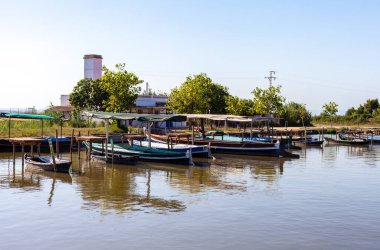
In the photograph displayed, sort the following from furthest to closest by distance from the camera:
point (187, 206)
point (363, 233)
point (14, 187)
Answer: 1. point (14, 187)
2. point (187, 206)
3. point (363, 233)

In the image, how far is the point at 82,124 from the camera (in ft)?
184

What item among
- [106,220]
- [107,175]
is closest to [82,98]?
[107,175]

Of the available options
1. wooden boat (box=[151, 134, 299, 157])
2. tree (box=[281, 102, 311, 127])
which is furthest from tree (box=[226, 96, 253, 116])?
wooden boat (box=[151, 134, 299, 157])

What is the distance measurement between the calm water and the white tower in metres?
49.7

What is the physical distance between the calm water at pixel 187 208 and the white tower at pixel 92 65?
1956 inches

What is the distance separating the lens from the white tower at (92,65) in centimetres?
8019

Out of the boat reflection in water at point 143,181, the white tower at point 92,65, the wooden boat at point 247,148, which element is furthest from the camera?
the white tower at point 92,65

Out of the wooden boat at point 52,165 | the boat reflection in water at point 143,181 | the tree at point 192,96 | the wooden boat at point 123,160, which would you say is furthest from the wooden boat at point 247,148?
the tree at point 192,96

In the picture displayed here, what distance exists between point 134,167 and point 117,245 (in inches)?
701

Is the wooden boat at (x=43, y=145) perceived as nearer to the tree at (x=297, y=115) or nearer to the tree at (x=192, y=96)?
the tree at (x=192, y=96)

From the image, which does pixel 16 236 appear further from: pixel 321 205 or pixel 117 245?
pixel 321 205

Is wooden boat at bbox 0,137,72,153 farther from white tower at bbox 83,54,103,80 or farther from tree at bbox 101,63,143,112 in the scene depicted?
white tower at bbox 83,54,103,80

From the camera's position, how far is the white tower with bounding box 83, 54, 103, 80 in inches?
3157

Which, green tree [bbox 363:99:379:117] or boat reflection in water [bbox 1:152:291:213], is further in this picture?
green tree [bbox 363:99:379:117]
